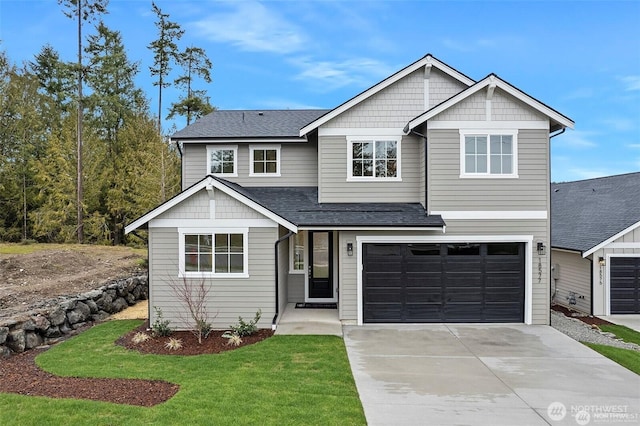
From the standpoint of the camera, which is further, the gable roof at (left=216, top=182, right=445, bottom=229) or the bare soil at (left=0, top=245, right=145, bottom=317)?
the bare soil at (left=0, top=245, right=145, bottom=317)

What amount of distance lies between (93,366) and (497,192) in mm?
10522

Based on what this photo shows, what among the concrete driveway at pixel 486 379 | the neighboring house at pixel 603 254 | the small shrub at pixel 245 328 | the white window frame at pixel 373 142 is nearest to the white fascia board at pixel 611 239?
the neighboring house at pixel 603 254

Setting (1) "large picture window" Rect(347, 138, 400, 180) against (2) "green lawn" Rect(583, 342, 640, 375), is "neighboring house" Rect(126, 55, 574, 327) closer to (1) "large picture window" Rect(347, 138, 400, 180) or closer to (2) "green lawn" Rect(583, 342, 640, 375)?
(1) "large picture window" Rect(347, 138, 400, 180)

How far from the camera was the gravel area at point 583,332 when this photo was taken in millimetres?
9719

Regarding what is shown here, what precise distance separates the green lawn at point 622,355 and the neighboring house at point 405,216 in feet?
6.44

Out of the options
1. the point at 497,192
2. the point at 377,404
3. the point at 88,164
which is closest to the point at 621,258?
the point at 497,192

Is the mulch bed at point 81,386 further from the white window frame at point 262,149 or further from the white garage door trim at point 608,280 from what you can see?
the white garage door trim at point 608,280

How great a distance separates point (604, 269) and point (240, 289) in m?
11.7

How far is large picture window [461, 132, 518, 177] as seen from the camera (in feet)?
35.7

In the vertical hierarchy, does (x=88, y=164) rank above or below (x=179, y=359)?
above

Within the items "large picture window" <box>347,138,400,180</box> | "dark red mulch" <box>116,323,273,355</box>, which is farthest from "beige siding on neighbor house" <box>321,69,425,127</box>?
"dark red mulch" <box>116,323,273,355</box>

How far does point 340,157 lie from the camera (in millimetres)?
11719

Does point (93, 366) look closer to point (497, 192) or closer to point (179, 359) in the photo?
point (179, 359)

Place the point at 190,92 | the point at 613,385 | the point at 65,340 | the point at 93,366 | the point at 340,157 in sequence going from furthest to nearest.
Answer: the point at 190,92 → the point at 340,157 → the point at 65,340 → the point at 93,366 → the point at 613,385
